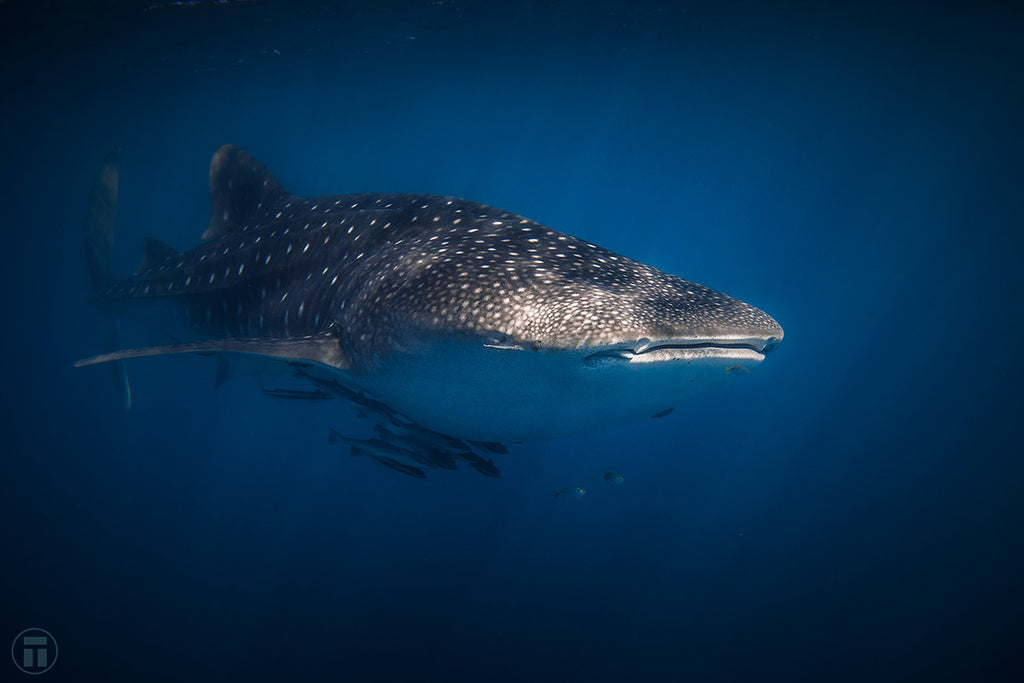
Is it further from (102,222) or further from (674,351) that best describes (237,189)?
(674,351)

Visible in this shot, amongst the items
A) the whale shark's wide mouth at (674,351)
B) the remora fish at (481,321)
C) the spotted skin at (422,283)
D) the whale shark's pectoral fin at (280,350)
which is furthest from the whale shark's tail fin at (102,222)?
the whale shark's wide mouth at (674,351)

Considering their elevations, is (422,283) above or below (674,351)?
below

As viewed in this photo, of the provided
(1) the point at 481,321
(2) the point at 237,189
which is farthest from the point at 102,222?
(1) the point at 481,321

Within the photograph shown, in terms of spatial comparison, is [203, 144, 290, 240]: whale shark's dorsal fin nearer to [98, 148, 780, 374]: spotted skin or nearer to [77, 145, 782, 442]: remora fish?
[98, 148, 780, 374]: spotted skin

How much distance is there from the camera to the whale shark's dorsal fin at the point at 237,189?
7.17m

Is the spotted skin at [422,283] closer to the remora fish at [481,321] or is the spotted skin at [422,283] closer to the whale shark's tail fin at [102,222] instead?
the remora fish at [481,321]

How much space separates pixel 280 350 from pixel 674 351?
10.2 ft

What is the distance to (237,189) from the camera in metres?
7.28

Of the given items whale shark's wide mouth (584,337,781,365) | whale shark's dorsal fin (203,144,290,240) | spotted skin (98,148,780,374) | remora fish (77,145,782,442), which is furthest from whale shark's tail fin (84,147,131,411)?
whale shark's wide mouth (584,337,781,365)

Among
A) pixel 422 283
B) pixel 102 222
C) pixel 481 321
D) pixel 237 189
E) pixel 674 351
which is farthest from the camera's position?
pixel 102 222

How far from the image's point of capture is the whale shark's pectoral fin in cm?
391

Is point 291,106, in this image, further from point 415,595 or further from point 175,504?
point 415,595

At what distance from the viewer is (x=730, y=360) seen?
8.82 ft

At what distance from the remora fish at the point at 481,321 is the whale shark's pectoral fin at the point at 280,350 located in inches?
0.6
